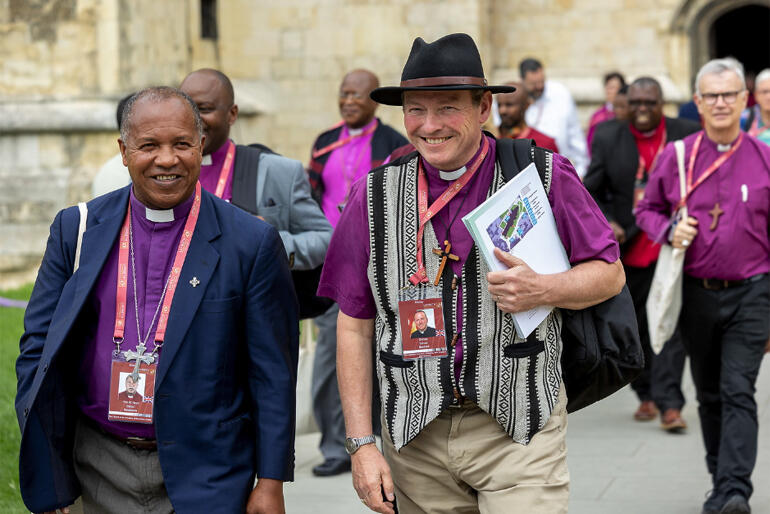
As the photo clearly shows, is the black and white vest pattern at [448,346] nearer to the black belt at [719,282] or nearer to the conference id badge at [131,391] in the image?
the conference id badge at [131,391]

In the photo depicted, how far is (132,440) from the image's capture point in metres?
3.82

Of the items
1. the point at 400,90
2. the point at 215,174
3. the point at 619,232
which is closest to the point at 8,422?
the point at 215,174

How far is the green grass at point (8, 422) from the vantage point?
6485mm

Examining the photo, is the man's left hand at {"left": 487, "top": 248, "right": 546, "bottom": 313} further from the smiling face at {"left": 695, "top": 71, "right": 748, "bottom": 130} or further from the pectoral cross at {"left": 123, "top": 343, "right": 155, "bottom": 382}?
the smiling face at {"left": 695, "top": 71, "right": 748, "bottom": 130}

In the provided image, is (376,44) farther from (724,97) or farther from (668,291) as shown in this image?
(668,291)

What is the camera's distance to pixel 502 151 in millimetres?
4023

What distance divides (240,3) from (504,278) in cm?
1661

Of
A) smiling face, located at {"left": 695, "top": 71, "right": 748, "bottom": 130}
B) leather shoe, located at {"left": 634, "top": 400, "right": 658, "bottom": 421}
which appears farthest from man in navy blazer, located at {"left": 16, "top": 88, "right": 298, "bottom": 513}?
leather shoe, located at {"left": 634, "top": 400, "right": 658, "bottom": 421}

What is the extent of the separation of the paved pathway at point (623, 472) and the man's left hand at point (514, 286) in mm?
3223

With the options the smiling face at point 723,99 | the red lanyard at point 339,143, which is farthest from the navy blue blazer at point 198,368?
the red lanyard at point 339,143

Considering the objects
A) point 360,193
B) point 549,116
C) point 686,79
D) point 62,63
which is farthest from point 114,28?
point 360,193

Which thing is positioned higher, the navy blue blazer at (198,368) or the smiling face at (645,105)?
the smiling face at (645,105)

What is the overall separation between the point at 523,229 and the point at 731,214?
2.97m

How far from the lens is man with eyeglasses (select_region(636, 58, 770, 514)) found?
6.48 m
